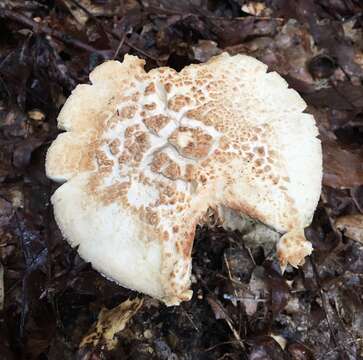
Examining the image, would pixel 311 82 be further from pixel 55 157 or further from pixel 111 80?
pixel 55 157

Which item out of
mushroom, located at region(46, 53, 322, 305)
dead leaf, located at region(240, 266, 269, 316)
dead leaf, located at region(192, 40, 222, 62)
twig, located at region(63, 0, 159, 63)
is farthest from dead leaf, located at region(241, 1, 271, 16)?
dead leaf, located at region(240, 266, 269, 316)

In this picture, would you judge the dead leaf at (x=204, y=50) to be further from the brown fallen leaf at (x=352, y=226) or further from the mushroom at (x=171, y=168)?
the brown fallen leaf at (x=352, y=226)

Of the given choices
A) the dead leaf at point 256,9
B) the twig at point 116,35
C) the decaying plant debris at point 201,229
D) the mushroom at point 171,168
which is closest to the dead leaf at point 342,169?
the decaying plant debris at point 201,229

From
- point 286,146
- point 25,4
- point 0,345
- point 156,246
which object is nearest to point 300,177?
point 286,146

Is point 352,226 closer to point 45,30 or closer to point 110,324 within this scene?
point 110,324

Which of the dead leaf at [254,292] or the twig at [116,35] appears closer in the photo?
the dead leaf at [254,292]

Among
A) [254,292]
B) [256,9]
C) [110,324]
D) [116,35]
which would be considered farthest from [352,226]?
[116,35]
